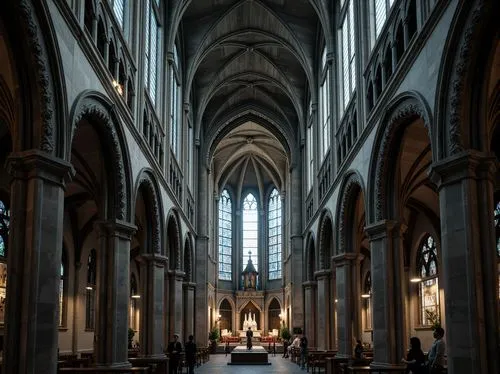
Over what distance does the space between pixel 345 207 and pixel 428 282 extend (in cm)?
736

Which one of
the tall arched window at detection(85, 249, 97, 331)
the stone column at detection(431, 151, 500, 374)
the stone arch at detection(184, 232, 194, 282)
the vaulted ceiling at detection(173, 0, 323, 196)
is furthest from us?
the stone arch at detection(184, 232, 194, 282)

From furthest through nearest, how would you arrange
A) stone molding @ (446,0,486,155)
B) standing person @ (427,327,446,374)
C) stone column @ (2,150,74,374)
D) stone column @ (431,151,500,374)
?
standing person @ (427,327,446,374) < stone molding @ (446,0,486,155) < stone column @ (431,151,500,374) < stone column @ (2,150,74,374)

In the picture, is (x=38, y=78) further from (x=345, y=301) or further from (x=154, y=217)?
(x=345, y=301)

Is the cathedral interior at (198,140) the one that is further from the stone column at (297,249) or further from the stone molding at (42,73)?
the stone column at (297,249)

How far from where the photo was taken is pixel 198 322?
44.4m

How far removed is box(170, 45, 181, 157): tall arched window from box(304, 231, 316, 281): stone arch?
10052mm

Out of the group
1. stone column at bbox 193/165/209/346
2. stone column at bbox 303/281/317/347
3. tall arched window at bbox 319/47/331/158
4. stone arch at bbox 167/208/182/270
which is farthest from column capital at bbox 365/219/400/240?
stone column at bbox 193/165/209/346

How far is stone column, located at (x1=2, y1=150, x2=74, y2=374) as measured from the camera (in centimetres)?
1173

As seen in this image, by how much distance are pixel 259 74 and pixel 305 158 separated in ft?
20.1

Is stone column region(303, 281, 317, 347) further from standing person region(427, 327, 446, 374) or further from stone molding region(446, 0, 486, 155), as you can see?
stone molding region(446, 0, 486, 155)

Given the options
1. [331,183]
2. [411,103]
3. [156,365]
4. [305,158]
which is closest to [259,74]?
[305,158]

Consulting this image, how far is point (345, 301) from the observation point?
82.1 ft

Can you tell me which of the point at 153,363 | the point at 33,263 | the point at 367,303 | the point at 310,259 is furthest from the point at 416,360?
the point at 367,303

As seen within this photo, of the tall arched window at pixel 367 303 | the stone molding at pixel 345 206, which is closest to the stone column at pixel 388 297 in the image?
the stone molding at pixel 345 206
